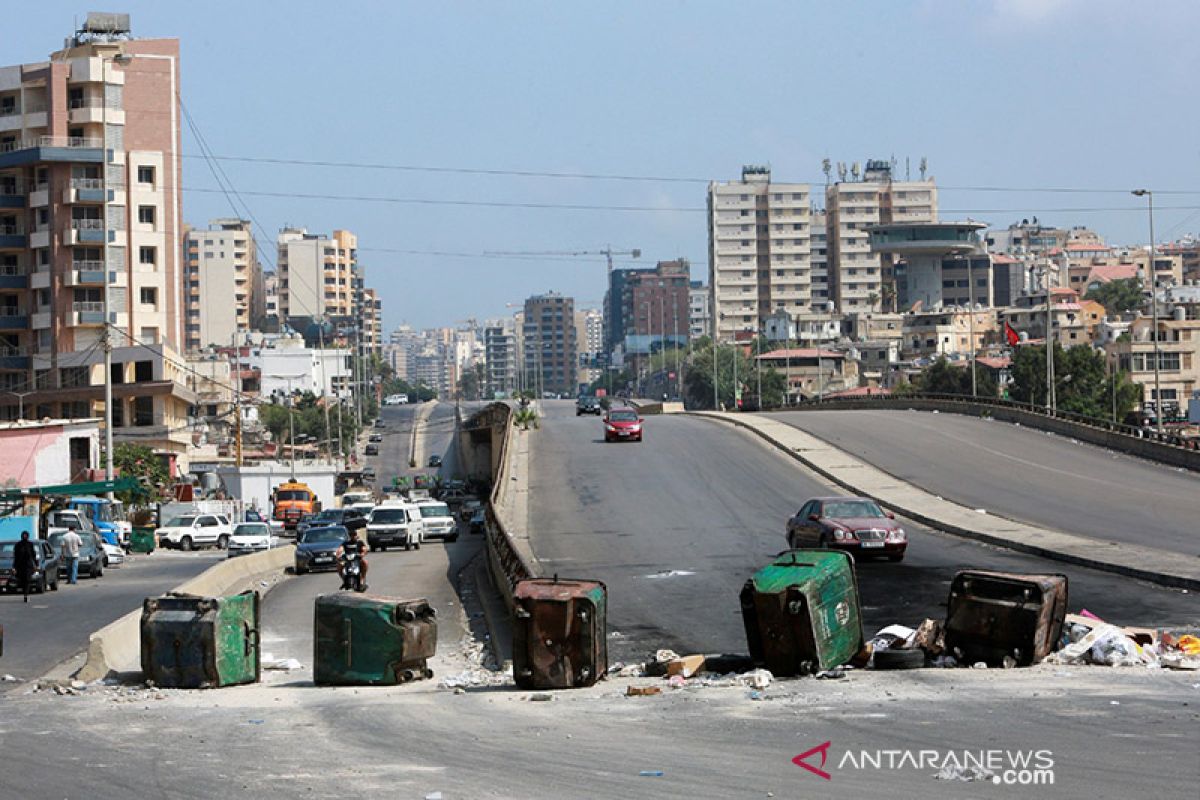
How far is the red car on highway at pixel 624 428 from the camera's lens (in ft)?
227

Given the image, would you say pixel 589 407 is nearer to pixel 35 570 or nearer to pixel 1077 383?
pixel 1077 383

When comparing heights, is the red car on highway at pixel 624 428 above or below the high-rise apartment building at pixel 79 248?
below

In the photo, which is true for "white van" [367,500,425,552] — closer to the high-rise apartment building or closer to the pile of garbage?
the high-rise apartment building

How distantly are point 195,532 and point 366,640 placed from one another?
43703mm

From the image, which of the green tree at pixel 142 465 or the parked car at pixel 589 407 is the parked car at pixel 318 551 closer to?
the green tree at pixel 142 465

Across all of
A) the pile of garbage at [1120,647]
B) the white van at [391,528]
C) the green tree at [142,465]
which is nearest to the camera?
the pile of garbage at [1120,647]

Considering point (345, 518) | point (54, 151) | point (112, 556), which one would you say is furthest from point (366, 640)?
point (54, 151)

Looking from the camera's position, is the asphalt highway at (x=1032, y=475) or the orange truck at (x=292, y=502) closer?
the asphalt highway at (x=1032, y=475)

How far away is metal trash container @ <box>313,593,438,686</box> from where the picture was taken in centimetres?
1816

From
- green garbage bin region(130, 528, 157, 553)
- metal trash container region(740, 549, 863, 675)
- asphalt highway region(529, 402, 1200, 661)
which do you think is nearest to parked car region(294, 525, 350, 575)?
asphalt highway region(529, 402, 1200, 661)

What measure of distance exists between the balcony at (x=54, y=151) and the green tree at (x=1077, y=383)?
73.7 meters

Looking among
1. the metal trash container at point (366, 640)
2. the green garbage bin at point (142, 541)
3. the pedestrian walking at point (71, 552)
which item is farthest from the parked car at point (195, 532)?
the metal trash container at point (366, 640)

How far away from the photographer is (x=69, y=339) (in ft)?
300

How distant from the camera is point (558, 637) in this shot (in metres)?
16.8
